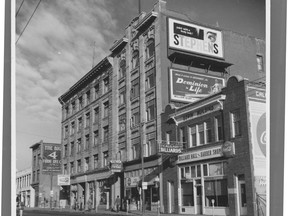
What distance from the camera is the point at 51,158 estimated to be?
5.25 m

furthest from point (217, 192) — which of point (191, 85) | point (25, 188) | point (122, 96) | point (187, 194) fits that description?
point (25, 188)

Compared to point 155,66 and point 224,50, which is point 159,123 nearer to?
point 155,66

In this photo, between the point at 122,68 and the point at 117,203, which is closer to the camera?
the point at 117,203

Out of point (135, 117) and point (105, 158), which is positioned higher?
point (135, 117)

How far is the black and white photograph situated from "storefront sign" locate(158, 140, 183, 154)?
19 mm

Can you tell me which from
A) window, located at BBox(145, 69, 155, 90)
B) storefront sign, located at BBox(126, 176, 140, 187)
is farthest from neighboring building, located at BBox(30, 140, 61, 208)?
window, located at BBox(145, 69, 155, 90)

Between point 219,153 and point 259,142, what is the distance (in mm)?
735

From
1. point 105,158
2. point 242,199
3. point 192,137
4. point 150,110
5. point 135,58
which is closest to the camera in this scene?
point 242,199

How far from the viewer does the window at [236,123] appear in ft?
19.9

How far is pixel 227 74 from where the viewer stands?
246 inches

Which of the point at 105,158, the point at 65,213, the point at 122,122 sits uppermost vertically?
the point at 122,122

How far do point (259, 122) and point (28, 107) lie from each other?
3294 mm

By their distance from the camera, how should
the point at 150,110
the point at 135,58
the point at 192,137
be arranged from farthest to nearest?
the point at 192,137, the point at 135,58, the point at 150,110

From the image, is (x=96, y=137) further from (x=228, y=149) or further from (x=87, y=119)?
(x=228, y=149)
